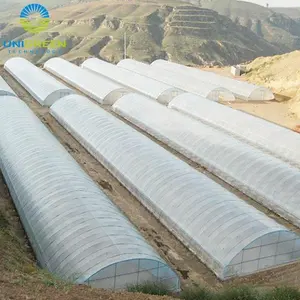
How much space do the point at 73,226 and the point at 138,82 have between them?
38459mm

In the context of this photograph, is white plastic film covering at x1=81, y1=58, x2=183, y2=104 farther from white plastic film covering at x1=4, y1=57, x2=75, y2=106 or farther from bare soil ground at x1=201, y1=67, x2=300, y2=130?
white plastic film covering at x1=4, y1=57, x2=75, y2=106

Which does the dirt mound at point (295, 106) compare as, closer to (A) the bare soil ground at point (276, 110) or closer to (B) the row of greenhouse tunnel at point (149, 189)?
(A) the bare soil ground at point (276, 110)

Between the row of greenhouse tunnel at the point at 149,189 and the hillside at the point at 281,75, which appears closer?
the row of greenhouse tunnel at the point at 149,189

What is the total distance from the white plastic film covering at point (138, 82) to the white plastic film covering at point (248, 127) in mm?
3488

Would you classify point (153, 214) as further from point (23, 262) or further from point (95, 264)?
point (23, 262)

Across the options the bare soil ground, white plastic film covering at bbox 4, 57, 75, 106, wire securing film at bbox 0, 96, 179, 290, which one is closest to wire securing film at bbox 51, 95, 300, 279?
wire securing film at bbox 0, 96, 179, 290

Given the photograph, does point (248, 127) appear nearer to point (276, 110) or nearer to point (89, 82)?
point (276, 110)

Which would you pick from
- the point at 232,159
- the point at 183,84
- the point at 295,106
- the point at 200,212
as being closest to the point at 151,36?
the point at 183,84

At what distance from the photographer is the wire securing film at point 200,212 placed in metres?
18.9

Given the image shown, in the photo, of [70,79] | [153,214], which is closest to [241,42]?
[70,79]

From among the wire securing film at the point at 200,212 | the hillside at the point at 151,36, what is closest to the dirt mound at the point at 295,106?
the wire securing film at the point at 200,212

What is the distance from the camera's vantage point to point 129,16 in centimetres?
15625

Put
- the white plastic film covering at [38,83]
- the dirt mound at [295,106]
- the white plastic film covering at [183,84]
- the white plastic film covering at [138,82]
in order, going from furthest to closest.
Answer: the white plastic film covering at [183,84], the white plastic film covering at [138,82], the white plastic film covering at [38,83], the dirt mound at [295,106]

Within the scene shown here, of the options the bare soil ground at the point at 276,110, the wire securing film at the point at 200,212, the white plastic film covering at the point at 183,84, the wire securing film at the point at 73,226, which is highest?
the wire securing film at the point at 73,226
